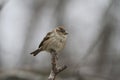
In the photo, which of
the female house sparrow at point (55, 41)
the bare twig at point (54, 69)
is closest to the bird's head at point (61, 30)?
the female house sparrow at point (55, 41)

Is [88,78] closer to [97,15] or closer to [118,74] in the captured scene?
[118,74]

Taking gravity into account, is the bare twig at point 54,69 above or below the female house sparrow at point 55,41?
below

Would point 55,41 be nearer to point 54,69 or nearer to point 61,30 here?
point 61,30

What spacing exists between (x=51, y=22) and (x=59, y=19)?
0.28 m

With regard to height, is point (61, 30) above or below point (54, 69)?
above

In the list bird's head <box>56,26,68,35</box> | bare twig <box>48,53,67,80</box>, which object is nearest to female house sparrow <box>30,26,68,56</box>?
bird's head <box>56,26,68,35</box>

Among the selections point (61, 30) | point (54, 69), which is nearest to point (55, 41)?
point (61, 30)

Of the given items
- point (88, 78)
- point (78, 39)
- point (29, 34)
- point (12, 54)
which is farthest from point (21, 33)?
point (88, 78)

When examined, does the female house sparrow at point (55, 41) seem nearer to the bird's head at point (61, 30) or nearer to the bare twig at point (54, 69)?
the bird's head at point (61, 30)

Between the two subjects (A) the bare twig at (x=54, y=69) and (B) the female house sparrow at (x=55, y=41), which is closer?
(A) the bare twig at (x=54, y=69)

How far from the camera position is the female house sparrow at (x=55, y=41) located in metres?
7.45

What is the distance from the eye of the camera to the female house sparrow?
293 inches

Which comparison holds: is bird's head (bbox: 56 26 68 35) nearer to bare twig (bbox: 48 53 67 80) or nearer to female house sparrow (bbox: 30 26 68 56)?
female house sparrow (bbox: 30 26 68 56)

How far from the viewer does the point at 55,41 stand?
7.61 metres
